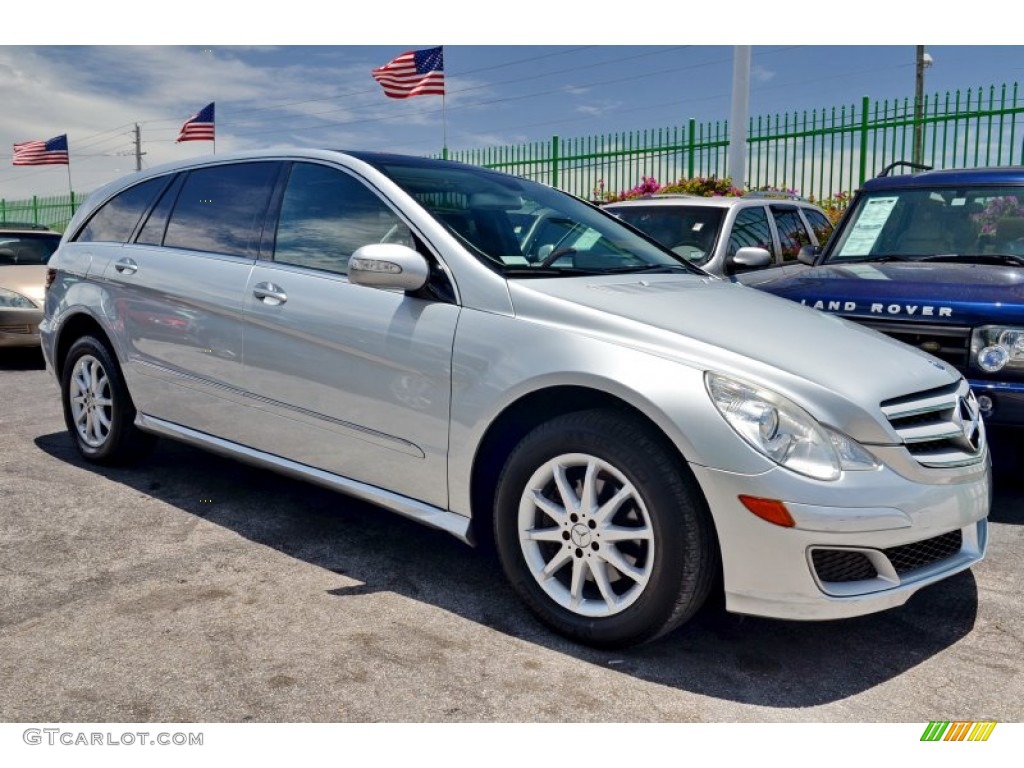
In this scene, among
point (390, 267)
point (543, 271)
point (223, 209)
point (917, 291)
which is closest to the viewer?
point (390, 267)

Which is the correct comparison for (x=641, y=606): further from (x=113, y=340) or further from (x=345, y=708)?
(x=113, y=340)

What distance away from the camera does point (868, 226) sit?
5879mm

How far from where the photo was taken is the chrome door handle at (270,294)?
12.6 feet

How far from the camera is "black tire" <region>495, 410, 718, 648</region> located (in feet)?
9.18

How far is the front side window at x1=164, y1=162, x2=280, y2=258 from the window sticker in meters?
3.53

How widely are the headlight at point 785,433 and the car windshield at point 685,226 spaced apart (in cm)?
397

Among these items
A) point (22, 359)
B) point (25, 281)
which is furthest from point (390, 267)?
point (22, 359)

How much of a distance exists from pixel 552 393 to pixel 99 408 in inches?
118

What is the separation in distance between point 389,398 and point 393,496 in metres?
0.37

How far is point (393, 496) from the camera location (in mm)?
3535

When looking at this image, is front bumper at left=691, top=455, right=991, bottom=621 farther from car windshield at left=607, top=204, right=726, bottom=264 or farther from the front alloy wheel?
car windshield at left=607, top=204, right=726, bottom=264

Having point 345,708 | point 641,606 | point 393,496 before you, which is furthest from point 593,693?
point 393,496
